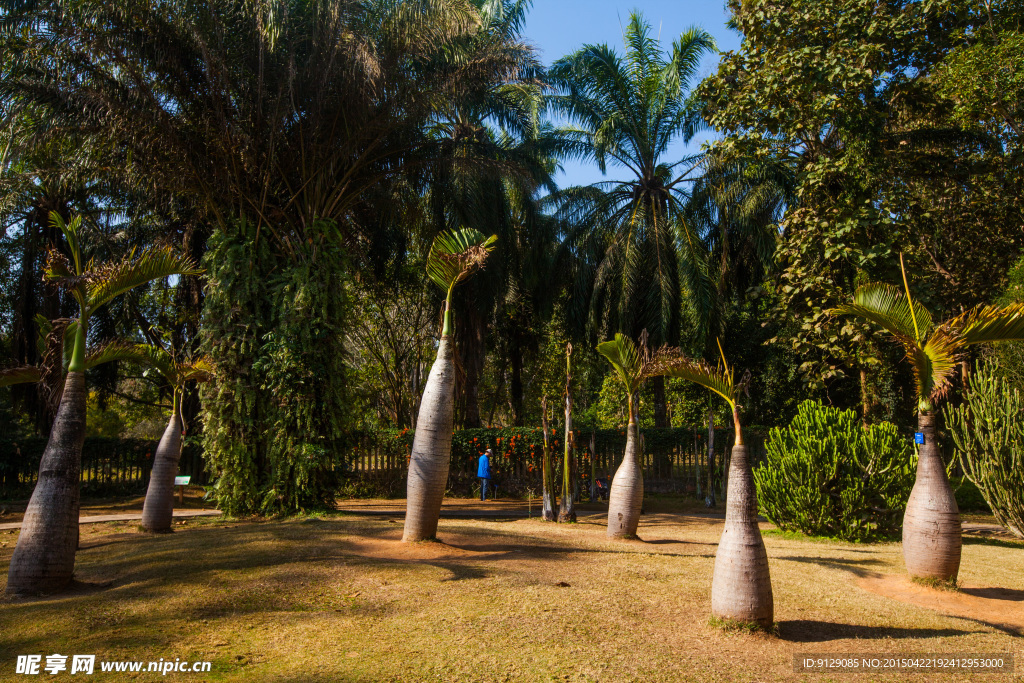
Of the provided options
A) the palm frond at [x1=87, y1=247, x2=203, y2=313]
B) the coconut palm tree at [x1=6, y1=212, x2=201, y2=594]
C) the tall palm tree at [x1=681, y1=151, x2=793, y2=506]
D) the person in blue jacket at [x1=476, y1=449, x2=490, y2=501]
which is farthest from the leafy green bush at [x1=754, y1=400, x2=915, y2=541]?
the coconut palm tree at [x1=6, y1=212, x2=201, y2=594]

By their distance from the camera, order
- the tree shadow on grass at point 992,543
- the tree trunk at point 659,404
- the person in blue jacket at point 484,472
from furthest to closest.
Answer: the tree trunk at point 659,404 → the person in blue jacket at point 484,472 → the tree shadow on grass at point 992,543

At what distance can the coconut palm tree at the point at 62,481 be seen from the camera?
243 inches

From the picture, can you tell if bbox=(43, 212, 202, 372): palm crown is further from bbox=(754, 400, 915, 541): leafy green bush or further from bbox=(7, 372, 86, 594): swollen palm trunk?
bbox=(754, 400, 915, 541): leafy green bush

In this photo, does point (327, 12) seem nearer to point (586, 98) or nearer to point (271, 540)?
point (271, 540)

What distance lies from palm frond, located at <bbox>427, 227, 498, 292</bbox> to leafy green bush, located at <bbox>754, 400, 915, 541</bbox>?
582 cm

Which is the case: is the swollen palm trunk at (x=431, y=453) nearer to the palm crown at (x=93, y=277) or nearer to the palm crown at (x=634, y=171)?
the palm crown at (x=93, y=277)

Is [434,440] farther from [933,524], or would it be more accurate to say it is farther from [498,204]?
[498,204]

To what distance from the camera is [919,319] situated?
714cm

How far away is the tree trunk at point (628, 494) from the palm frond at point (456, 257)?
320 centimetres

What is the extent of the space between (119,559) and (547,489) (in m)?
7.11

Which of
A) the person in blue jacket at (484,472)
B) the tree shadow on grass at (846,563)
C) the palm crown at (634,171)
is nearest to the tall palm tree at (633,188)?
the palm crown at (634,171)

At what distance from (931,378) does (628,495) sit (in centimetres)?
405

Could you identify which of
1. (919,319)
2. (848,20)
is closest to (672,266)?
(848,20)

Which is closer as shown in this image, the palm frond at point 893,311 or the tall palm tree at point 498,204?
the palm frond at point 893,311
